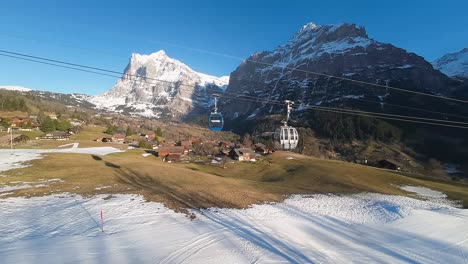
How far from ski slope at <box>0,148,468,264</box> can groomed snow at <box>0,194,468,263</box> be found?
6cm

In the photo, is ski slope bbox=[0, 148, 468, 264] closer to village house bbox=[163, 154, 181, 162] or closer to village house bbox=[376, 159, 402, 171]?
village house bbox=[163, 154, 181, 162]

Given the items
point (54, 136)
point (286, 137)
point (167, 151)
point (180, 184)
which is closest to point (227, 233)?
point (286, 137)

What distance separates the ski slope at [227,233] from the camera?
1530cm

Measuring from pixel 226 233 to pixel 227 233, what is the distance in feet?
0.22

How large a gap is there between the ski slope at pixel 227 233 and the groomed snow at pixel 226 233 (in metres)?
0.06

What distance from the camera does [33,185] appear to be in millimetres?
33594

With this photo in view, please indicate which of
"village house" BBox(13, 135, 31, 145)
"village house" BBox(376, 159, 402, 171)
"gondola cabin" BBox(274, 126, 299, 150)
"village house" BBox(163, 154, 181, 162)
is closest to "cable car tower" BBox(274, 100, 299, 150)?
"gondola cabin" BBox(274, 126, 299, 150)

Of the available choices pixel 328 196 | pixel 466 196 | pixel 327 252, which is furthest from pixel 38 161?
pixel 466 196

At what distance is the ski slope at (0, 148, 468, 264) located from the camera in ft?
50.2

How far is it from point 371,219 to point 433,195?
69.3ft

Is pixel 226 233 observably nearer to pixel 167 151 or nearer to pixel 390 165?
pixel 167 151

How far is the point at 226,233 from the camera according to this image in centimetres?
1866

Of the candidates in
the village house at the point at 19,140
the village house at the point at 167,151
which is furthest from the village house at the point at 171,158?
the village house at the point at 19,140

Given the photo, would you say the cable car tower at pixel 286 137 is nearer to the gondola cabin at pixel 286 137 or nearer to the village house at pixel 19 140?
the gondola cabin at pixel 286 137
